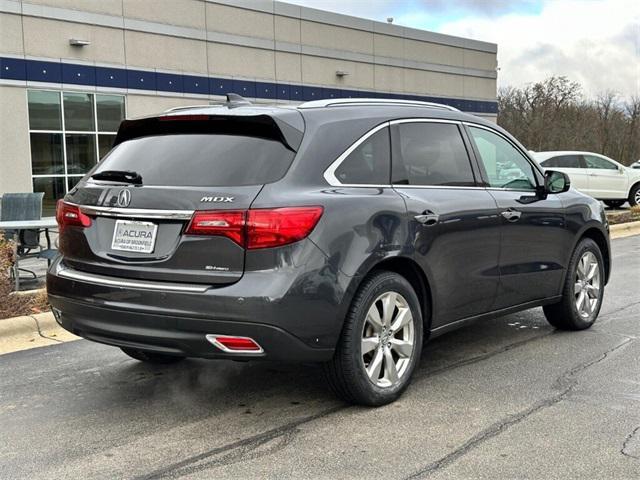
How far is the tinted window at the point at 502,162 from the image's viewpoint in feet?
16.9

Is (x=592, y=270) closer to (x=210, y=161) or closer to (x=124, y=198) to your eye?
(x=210, y=161)

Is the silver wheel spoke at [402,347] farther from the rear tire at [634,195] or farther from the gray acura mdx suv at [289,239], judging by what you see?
the rear tire at [634,195]

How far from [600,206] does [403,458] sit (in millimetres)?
3636

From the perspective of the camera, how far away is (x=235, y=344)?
3.64 m

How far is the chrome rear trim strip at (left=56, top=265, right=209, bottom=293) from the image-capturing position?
12.0ft

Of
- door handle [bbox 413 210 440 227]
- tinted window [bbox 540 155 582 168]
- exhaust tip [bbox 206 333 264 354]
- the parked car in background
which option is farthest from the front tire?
tinted window [bbox 540 155 582 168]

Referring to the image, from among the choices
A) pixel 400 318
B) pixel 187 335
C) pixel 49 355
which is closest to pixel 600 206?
pixel 400 318

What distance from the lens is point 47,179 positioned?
63.6ft

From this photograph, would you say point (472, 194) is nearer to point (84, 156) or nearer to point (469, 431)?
point (469, 431)

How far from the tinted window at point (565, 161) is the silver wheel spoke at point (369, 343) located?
15670 mm

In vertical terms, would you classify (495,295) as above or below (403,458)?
above

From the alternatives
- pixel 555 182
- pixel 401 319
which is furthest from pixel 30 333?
pixel 555 182

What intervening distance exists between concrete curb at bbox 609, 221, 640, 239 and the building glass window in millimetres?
13605

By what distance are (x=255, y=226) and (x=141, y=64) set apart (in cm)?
1891
